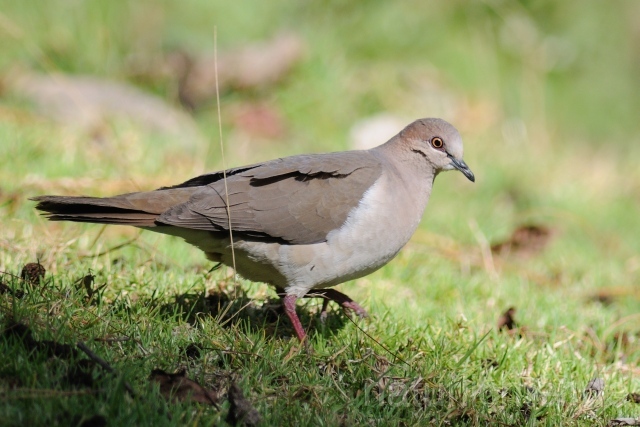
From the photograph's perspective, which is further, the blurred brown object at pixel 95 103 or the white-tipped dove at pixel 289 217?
the blurred brown object at pixel 95 103

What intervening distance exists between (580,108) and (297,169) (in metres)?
9.98

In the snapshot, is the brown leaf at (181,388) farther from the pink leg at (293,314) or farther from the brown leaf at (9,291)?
the brown leaf at (9,291)

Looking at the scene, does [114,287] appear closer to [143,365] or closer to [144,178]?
[143,365]

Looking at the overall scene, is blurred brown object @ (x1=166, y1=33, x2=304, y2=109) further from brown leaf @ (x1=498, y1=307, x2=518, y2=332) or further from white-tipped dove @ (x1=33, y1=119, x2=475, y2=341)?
brown leaf @ (x1=498, y1=307, x2=518, y2=332)

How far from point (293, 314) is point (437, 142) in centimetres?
137

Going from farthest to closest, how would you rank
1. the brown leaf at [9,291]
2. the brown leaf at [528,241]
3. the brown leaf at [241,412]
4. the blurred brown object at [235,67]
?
the blurred brown object at [235,67]
the brown leaf at [528,241]
the brown leaf at [9,291]
the brown leaf at [241,412]

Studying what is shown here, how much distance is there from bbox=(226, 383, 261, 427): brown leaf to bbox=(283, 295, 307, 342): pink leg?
86cm

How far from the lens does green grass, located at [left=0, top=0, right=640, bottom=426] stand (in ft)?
11.5

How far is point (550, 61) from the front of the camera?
12250 mm

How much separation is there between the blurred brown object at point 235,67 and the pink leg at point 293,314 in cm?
541

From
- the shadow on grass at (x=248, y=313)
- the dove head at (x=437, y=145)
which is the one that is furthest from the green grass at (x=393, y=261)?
the dove head at (x=437, y=145)

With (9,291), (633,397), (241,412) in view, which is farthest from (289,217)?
(633,397)

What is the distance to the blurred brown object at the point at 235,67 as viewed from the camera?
9.33 m

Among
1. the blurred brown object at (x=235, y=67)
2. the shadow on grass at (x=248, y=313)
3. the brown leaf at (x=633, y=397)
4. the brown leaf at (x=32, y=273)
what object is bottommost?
the brown leaf at (x=633, y=397)
